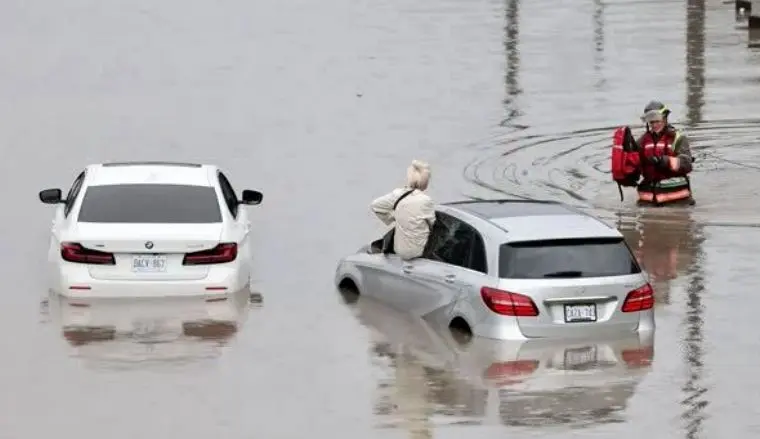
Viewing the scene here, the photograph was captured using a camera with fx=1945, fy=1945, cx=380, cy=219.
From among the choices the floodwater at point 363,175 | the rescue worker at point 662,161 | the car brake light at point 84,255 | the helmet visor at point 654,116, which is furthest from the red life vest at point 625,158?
the car brake light at point 84,255

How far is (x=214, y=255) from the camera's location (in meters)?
19.3

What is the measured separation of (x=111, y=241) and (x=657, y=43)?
2564 centimetres

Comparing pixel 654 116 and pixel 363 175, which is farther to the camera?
pixel 363 175

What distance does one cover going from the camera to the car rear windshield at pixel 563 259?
56.2ft

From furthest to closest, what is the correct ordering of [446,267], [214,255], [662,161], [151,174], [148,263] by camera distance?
[662,161] < [151,174] < [214,255] < [148,263] < [446,267]

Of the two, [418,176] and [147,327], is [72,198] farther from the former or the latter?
[418,176]

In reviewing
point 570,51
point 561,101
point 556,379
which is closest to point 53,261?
point 556,379

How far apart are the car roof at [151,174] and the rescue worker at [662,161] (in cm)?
626

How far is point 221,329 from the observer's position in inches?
728

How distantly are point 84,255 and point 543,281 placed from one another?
4.81 meters

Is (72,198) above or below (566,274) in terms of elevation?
above

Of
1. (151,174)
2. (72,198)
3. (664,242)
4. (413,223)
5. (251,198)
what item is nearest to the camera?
(413,223)

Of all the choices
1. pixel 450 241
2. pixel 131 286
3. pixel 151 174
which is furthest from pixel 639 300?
pixel 151 174

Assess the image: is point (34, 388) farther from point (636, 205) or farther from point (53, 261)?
point (636, 205)
